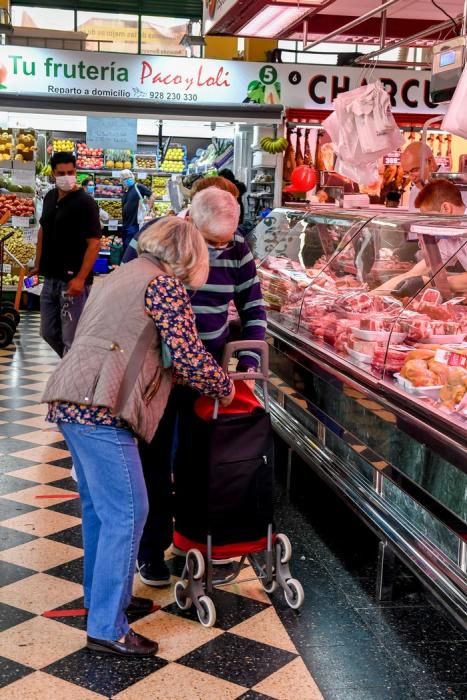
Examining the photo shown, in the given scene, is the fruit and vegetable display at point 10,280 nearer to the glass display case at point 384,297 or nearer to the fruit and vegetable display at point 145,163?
the glass display case at point 384,297

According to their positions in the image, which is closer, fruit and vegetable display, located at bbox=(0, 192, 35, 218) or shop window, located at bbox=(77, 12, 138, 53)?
fruit and vegetable display, located at bbox=(0, 192, 35, 218)

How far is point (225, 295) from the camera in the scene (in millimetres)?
3895

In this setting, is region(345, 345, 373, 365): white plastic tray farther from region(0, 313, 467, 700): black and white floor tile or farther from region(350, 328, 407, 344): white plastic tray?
region(0, 313, 467, 700): black and white floor tile

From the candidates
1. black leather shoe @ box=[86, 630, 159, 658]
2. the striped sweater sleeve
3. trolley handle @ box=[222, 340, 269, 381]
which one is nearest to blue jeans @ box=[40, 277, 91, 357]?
the striped sweater sleeve

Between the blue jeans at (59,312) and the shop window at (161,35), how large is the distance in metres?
12.7

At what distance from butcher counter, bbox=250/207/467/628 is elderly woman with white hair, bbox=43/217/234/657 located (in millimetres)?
831

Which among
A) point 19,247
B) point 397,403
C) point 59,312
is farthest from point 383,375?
point 19,247

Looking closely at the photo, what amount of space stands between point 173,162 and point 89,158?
1689mm

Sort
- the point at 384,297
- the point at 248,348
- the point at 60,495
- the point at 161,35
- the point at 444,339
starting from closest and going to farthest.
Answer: the point at 248,348
the point at 444,339
the point at 384,297
the point at 60,495
the point at 161,35

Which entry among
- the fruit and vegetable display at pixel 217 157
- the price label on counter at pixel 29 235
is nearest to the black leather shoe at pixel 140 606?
the price label on counter at pixel 29 235

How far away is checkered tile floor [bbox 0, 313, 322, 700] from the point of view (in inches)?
119

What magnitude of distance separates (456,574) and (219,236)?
62.3 inches

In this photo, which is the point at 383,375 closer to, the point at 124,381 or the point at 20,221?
the point at 124,381

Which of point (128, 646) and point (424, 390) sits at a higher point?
point (424, 390)
